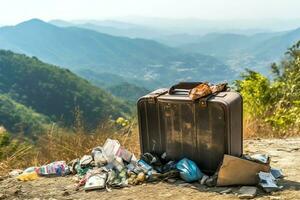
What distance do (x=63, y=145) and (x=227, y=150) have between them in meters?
2.34

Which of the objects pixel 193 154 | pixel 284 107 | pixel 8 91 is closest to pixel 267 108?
pixel 284 107

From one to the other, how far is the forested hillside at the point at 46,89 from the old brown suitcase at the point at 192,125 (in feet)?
203

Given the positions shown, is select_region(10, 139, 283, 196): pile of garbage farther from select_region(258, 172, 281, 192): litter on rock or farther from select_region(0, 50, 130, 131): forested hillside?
select_region(0, 50, 130, 131): forested hillside

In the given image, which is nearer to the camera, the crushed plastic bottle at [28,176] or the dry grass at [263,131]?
the crushed plastic bottle at [28,176]

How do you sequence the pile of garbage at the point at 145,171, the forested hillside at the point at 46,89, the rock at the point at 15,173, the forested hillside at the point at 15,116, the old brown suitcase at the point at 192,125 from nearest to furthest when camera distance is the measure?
the pile of garbage at the point at 145,171 → the old brown suitcase at the point at 192,125 → the rock at the point at 15,173 → the forested hillside at the point at 15,116 → the forested hillside at the point at 46,89

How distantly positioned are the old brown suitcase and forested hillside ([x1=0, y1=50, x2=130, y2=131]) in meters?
61.9

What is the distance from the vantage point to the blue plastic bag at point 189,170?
152 inches

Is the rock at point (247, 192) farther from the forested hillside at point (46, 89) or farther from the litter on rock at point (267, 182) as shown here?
the forested hillside at point (46, 89)

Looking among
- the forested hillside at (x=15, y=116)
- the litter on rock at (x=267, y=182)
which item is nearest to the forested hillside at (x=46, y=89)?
the forested hillside at (x=15, y=116)

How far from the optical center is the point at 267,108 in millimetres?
7766

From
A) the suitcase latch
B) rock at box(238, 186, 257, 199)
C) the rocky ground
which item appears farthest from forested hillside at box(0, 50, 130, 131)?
rock at box(238, 186, 257, 199)

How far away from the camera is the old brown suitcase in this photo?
380 centimetres

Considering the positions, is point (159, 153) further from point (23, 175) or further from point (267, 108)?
point (267, 108)

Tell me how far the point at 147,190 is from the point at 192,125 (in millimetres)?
716
